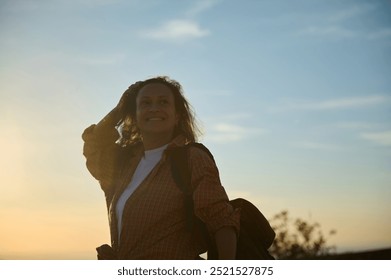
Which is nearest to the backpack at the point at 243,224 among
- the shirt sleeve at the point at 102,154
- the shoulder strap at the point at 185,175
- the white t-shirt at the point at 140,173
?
the shoulder strap at the point at 185,175

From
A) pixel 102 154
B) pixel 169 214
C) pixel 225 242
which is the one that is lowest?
pixel 225 242

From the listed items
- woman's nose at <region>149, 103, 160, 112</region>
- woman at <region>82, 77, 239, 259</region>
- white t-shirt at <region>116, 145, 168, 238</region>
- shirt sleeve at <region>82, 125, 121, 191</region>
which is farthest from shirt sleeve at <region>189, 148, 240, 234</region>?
shirt sleeve at <region>82, 125, 121, 191</region>

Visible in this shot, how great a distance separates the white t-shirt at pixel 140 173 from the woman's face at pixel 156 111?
0.11 meters

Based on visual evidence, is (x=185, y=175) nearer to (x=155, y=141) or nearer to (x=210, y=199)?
(x=210, y=199)

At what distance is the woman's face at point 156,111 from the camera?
2.99 meters

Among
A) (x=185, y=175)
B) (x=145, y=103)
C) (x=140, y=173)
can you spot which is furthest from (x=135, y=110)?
(x=185, y=175)

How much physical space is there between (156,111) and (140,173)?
366 millimetres

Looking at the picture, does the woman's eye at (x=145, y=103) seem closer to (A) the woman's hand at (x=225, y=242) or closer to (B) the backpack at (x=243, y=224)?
(B) the backpack at (x=243, y=224)

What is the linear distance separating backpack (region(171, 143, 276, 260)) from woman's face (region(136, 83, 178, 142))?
30 centimetres

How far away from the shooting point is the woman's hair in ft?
10.6

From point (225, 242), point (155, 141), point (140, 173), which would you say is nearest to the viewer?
point (225, 242)

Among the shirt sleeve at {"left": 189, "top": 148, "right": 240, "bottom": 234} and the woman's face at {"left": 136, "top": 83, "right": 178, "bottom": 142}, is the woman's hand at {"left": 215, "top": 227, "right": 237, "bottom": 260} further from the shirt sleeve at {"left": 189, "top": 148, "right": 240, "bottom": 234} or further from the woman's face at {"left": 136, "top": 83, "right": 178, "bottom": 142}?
the woman's face at {"left": 136, "top": 83, "right": 178, "bottom": 142}

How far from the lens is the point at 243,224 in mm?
2713
